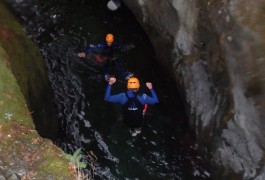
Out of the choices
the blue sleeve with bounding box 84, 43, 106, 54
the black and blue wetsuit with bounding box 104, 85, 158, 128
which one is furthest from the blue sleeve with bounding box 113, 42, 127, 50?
the black and blue wetsuit with bounding box 104, 85, 158, 128

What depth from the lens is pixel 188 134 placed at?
14.4 m

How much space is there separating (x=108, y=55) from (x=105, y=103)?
224 centimetres

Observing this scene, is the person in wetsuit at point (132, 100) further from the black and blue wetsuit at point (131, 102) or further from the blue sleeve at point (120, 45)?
the blue sleeve at point (120, 45)

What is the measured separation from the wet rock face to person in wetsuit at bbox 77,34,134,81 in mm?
2388

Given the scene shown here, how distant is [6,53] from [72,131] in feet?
12.1

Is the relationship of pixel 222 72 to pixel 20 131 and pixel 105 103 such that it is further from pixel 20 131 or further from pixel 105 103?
pixel 20 131

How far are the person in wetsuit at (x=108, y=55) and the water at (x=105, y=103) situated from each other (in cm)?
33

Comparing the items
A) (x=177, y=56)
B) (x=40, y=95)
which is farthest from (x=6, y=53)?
(x=177, y=56)

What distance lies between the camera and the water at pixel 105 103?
13797 millimetres

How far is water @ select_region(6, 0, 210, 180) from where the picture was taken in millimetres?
13797

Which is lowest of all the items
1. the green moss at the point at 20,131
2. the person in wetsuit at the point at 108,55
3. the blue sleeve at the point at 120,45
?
the green moss at the point at 20,131

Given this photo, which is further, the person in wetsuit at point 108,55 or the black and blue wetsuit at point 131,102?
the person in wetsuit at point 108,55

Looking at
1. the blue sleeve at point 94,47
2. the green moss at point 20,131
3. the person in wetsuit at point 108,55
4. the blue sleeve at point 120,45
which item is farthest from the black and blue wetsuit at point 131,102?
the blue sleeve at point 120,45

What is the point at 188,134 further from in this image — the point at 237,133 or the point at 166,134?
the point at 237,133
